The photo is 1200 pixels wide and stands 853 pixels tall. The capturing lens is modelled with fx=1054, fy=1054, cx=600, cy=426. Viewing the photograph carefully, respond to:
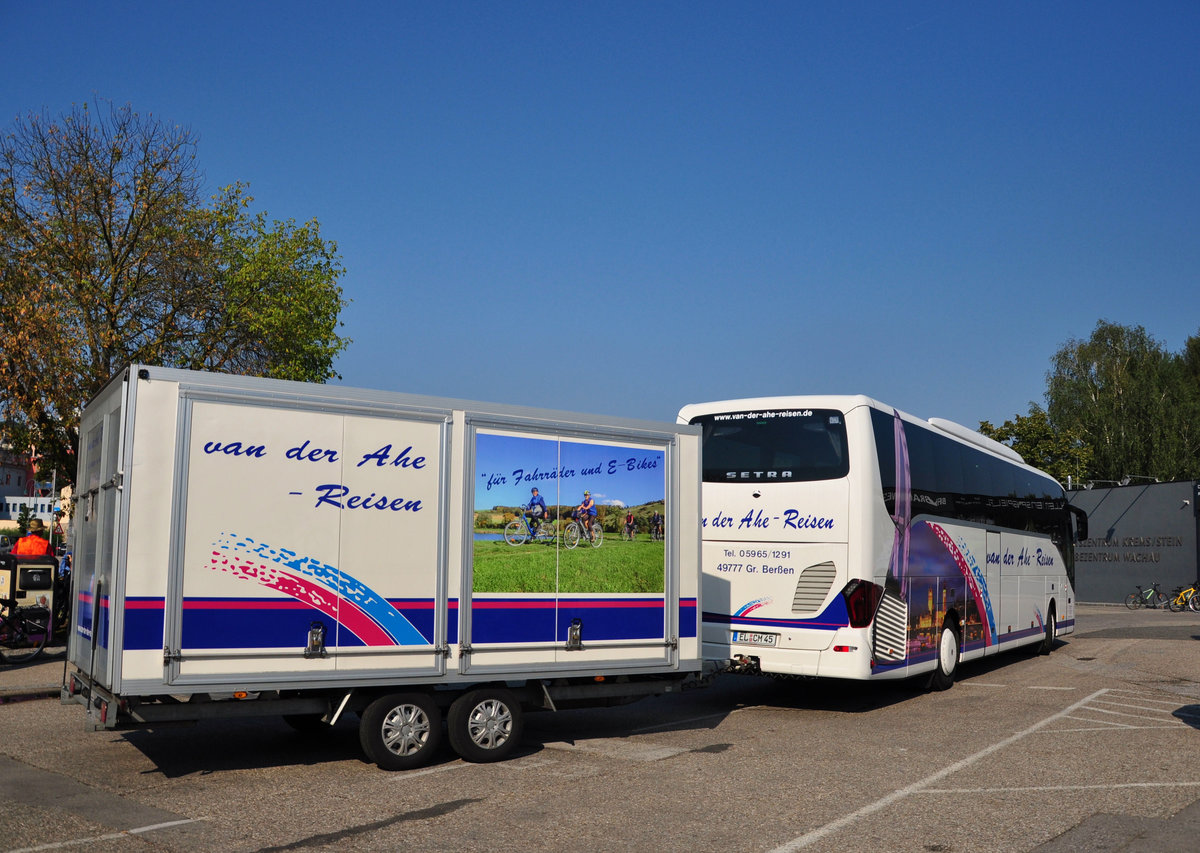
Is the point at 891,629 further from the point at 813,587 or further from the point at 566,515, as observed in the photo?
the point at 566,515

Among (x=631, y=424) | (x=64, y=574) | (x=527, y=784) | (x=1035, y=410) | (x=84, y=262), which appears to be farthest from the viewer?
(x=1035, y=410)

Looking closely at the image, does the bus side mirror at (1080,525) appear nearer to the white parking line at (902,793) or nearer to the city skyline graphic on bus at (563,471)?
the white parking line at (902,793)

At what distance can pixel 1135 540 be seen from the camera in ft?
140

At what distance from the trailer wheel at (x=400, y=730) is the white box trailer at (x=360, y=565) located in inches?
0.6

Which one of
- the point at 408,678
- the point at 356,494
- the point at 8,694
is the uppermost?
the point at 356,494

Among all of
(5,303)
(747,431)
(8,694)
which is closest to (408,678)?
(747,431)

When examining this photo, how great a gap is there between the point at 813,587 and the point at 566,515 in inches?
148

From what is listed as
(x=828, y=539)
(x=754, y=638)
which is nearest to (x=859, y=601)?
(x=828, y=539)

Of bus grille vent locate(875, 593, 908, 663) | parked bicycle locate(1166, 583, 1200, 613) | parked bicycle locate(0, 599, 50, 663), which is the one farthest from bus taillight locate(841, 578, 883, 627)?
parked bicycle locate(1166, 583, 1200, 613)

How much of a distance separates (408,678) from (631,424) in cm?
302

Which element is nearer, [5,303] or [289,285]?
[5,303]

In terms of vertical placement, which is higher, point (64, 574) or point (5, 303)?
point (5, 303)

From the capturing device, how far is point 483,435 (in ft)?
28.5

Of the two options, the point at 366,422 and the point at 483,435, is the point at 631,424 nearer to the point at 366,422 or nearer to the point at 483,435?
the point at 483,435
